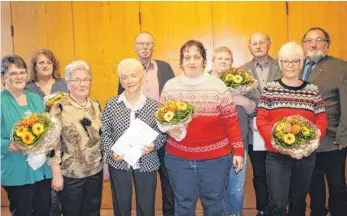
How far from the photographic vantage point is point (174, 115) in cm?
238

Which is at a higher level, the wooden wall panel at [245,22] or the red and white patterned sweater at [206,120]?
the wooden wall panel at [245,22]

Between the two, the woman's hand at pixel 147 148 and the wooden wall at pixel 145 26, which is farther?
the wooden wall at pixel 145 26

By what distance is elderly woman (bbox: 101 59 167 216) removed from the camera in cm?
260

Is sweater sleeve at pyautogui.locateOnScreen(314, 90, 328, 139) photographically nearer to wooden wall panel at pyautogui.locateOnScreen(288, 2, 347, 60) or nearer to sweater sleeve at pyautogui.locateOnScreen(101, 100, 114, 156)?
sweater sleeve at pyautogui.locateOnScreen(101, 100, 114, 156)

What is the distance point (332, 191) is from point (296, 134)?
1091 mm

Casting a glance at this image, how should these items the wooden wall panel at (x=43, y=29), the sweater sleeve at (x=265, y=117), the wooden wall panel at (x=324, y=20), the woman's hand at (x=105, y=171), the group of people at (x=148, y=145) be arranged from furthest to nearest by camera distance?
the wooden wall panel at (x=43, y=29) → the wooden wall panel at (x=324, y=20) → the woman's hand at (x=105, y=171) → the sweater sleeve at (x=265, y=117) → the group of people at (x=148, y=145)

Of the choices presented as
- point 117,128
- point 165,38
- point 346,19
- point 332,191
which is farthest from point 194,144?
point 346,19

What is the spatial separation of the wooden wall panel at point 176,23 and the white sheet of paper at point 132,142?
2.10m

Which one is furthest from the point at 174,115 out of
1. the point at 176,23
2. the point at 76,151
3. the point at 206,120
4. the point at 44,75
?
the point at 176,23

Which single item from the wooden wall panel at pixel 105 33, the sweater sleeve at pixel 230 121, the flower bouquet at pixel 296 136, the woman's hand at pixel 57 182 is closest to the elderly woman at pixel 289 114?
the flower bouquet at pixel 296 136

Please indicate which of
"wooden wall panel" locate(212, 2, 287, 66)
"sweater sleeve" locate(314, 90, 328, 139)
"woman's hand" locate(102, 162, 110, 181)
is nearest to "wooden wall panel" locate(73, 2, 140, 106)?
"wooden wall panel" locate(212, 2, 287, 66)

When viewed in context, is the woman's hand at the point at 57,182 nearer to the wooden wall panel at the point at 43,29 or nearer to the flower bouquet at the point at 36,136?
the flower bouquet at the point at 36,136

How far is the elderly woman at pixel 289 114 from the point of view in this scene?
8.81 feet

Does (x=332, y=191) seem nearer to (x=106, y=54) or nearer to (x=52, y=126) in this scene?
(x=52, y=126)
